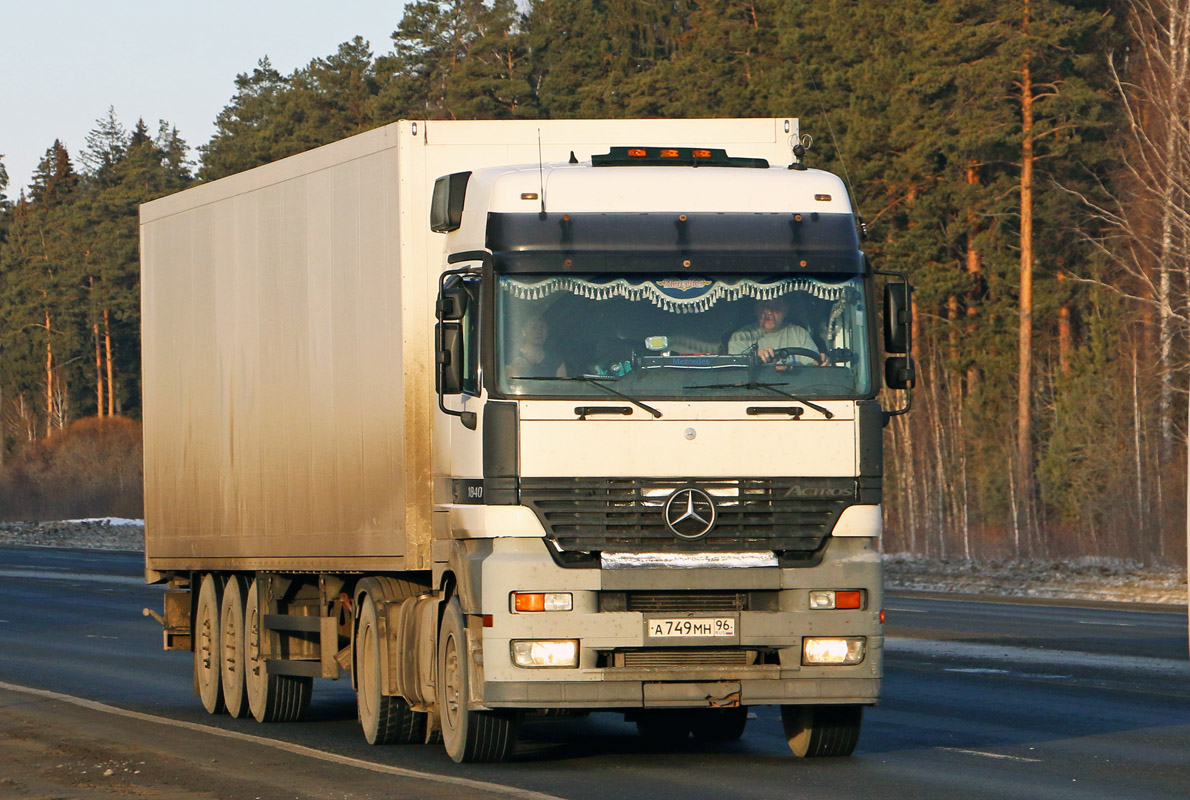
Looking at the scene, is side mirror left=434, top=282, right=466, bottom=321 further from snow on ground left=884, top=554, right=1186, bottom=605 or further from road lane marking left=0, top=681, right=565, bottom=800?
snow on ground left=884, top=554, right=1186, bottom=605

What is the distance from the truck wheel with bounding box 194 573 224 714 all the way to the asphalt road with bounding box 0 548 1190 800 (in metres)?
0.28

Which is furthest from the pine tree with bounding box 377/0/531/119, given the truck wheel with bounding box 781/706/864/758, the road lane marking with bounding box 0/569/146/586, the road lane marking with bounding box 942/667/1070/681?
the truck wheel with bounding box 781/706/864/758

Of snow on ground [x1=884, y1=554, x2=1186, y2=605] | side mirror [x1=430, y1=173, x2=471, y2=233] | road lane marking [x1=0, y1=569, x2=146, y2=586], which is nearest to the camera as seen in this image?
side mirror [x1=430, y1=173, x2=471, y2=233]

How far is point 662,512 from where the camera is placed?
11.5 metres

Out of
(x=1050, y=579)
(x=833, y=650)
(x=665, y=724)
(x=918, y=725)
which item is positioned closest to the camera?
(x=833, y=650)

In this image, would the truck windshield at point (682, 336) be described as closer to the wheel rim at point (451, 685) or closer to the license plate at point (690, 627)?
the license plate at point (690, 627)

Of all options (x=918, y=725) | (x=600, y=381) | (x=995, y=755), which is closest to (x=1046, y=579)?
(x=918, y=725)

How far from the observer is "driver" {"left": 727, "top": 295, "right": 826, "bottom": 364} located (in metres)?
11.7

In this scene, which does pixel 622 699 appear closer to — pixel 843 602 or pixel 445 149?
pixel 843 602

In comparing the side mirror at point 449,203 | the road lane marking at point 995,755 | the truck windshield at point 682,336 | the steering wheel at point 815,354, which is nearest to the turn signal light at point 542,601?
the truck windshield at point 682,336

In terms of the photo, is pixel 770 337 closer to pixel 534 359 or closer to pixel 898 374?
pixel 898 374

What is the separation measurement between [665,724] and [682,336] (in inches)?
149

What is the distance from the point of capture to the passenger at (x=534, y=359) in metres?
11.5

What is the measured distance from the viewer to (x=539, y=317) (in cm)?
1157
